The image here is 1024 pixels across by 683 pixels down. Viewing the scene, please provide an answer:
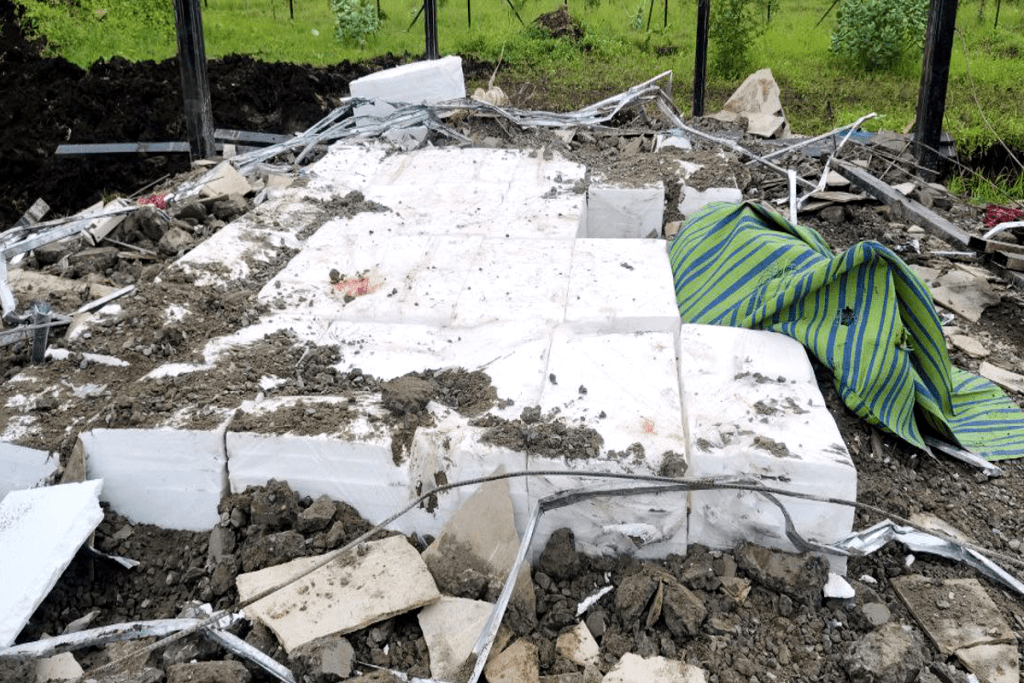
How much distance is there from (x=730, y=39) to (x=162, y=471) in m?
9.33

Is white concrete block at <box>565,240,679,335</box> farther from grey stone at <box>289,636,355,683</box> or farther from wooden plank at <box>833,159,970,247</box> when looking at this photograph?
wooden plank at <box>833,159,970,247</box>

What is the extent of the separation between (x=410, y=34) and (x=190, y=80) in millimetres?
7048

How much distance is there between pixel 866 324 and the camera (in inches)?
124

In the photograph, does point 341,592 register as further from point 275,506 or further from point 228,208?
point 228,208

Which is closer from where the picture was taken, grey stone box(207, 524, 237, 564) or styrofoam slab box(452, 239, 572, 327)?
grey stone box(207, 524, 237, 564)

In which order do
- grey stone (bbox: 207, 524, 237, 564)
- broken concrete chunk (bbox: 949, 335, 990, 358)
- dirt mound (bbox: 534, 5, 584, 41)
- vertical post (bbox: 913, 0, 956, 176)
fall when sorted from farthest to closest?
1. dirt mound (bbox: 534, 5, 584, 41)
2. vertical post (bbox: 913, 0, 956, 176)
3. broken concrete chunk (bbox: 949, 335, 990, 358)
4. grey stone (bbox: 207, 524, 237, 564)

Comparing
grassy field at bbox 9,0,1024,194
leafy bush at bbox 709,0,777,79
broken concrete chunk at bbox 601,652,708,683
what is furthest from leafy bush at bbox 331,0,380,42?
broken concrete chunk at bbox 601,652,708,683

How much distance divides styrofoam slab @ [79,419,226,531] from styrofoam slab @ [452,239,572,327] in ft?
3.45

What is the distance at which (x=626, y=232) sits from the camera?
4.79 m

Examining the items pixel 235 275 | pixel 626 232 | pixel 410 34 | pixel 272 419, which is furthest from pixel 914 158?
pixel 410 34

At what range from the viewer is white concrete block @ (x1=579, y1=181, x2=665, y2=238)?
4688 mm

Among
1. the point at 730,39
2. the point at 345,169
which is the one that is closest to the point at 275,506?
the point at 345,169

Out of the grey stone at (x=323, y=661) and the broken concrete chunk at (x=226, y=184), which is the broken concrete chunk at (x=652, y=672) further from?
the broken concrete chunk at (x=226, y=184)

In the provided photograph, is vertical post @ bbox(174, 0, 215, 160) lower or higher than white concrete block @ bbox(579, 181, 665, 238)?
higher
